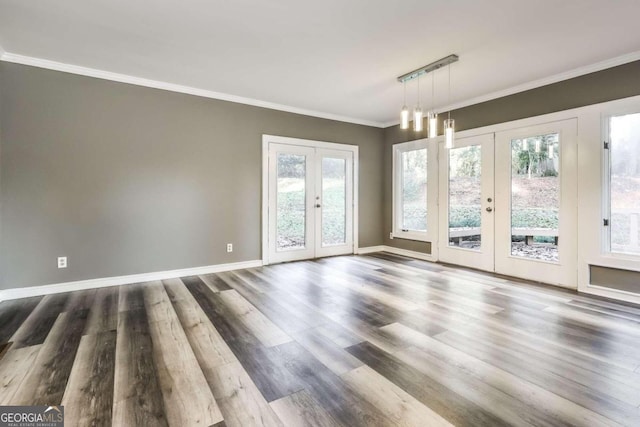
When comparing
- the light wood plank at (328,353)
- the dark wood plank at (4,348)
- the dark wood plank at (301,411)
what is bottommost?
the dark wood plank at (301,411)

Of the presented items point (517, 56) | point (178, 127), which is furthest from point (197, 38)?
point (517, 56)

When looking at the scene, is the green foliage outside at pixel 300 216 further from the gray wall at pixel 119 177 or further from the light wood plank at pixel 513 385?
the light wood plank at pixel 513 385

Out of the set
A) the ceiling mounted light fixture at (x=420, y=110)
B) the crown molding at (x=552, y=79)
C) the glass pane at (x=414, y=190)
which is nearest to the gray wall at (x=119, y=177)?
the ceiling mounted light fixture at (x=420, y=110)

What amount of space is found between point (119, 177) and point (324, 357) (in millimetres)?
3447

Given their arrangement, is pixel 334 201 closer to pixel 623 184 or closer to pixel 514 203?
pixel 514 203

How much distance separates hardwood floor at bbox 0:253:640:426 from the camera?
1584mm

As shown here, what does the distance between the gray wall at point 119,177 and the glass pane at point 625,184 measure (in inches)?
175

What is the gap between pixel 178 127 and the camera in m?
4.24

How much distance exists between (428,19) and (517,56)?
1.38m

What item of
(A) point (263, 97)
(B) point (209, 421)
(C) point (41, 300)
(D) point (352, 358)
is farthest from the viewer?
(A) point (263, 97)

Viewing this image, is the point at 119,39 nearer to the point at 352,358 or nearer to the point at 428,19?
the point at 428,19

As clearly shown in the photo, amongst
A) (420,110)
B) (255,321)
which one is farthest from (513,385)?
(420,110)

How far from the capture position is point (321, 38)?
9.59ft

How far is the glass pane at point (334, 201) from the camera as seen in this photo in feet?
18.6
